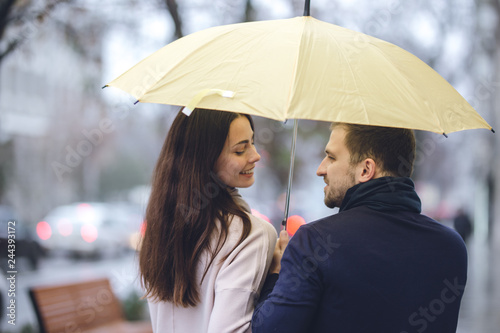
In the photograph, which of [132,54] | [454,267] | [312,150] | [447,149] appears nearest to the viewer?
[454,267]

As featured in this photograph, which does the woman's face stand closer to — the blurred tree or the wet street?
the wet street

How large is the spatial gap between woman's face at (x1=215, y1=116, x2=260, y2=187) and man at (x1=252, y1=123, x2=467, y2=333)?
54 cm

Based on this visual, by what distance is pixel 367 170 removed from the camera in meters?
2.36

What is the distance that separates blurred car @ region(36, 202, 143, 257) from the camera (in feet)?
69.1

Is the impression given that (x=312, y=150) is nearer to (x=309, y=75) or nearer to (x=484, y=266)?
(x=484, y=266)

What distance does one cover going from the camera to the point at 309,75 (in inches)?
89.0

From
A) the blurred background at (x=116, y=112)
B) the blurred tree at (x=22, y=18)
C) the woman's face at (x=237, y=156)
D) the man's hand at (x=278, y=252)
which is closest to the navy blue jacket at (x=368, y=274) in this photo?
the man's hand at (x=278, y=252)

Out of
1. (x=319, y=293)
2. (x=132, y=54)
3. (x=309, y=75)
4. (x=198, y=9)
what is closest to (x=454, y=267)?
(x=319, y=293)

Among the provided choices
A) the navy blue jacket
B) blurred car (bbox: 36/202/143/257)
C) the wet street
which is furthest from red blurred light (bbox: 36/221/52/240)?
the navy blue jacket

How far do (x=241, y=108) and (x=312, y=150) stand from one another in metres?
17.1

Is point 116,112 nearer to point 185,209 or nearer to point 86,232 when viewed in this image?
point 86,232

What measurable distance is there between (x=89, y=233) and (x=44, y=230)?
1711 millimetres

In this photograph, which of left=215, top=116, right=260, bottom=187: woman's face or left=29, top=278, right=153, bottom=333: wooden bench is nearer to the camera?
left=215, top=116, right=260, bottom=187: woman's face

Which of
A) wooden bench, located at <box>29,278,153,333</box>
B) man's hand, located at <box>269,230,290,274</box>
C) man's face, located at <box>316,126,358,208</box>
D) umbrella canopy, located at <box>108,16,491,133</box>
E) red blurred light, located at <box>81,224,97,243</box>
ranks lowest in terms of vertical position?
red blurred light, located at <box>81,224,97,243</box>
